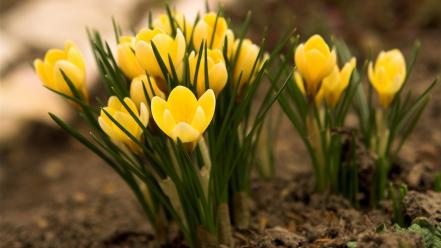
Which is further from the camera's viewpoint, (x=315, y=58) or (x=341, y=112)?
(x=341, y=112)

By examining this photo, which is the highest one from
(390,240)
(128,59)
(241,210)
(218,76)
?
(128,59)

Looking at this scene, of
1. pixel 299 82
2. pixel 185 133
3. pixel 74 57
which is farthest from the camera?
pixel 299 82

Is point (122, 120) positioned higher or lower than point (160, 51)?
lower

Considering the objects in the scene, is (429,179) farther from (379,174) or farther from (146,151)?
(146,151)

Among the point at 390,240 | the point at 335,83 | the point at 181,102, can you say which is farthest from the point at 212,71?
the point at 390,240

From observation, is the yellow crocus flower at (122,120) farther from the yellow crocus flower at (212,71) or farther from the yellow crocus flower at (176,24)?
the yellow crocus flower at (176,24)

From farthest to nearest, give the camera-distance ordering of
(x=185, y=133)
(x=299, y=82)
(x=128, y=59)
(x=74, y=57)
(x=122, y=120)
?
(x=299, y=82)
(x=74, y=57)
(x=128, y=59)
(x=122, y=120)
(x=185, y=133)

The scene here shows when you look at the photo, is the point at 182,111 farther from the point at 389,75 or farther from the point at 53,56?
the point at 389,75

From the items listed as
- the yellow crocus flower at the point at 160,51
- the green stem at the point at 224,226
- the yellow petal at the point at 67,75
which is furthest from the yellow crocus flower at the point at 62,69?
the green stem at the point at 224,226
